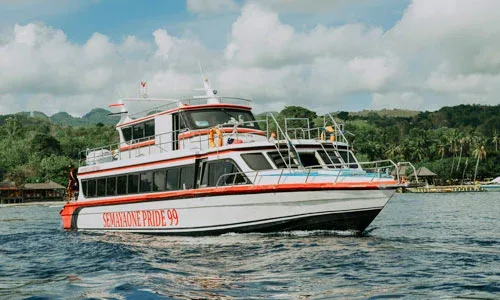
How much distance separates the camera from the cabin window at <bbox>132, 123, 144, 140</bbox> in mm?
20998

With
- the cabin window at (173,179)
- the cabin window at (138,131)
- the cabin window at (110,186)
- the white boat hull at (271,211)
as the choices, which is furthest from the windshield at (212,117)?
the cabin window at (110,186)

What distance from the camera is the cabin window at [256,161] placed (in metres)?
16.4

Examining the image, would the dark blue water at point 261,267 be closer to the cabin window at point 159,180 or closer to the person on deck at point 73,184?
the cabin window at point 159,180

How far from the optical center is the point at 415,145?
118062mm

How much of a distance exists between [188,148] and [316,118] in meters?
109

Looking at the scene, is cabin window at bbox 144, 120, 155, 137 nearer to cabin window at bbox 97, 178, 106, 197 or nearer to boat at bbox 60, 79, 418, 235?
boat at bbox 60, 79, 418, 235

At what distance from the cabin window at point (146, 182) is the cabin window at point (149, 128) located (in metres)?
2.02

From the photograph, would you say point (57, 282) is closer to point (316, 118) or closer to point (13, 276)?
point (13, 276)

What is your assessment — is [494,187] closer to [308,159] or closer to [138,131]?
[138,131]

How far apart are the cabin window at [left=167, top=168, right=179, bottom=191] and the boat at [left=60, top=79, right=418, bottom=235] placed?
0.03 meters

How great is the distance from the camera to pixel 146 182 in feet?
62.1

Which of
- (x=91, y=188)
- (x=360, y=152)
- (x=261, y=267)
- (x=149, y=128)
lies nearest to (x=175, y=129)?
(x=149, y=128)

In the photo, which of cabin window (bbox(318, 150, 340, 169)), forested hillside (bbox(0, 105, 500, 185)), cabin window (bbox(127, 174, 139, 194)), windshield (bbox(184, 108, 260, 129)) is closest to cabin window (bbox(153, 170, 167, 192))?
cabin window (bbox(127, 174, 139, 194))

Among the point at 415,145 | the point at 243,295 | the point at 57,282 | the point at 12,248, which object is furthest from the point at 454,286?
the point at 415,145
